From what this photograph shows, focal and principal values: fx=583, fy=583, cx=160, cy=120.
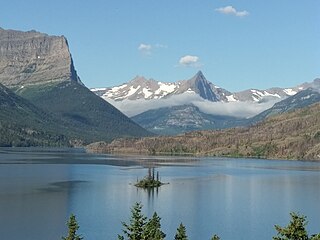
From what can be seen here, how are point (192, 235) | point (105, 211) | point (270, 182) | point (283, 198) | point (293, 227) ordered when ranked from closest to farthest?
point (293, 227) < point (192, 235) < point (105, 211) < point (283, 198) < point (270, 182)

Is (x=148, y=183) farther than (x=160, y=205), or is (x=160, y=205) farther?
(x=148, y=183)

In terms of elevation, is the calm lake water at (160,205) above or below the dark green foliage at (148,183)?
below

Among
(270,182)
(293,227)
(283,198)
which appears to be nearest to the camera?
(293,227)

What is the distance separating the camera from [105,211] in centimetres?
12569

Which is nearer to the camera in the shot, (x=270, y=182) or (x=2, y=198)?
(x=2, y=198)

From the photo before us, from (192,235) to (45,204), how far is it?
1737 inches

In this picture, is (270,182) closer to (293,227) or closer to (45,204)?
(45,204)

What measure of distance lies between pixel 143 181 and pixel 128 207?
1833 inches

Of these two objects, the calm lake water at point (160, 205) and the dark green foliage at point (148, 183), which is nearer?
the calm lake water at point (160, 205)

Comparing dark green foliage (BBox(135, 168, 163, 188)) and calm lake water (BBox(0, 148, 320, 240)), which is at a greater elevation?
dark green foliage (BBox(135, 168, 163, 188))

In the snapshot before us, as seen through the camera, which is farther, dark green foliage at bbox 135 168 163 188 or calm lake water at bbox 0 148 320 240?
dark green foliage at bbox 135 168 163 188

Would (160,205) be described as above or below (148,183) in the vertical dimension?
below

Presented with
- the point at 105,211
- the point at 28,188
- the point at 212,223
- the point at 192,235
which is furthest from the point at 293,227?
the point at 28,188

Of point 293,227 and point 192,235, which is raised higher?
point 293,227
